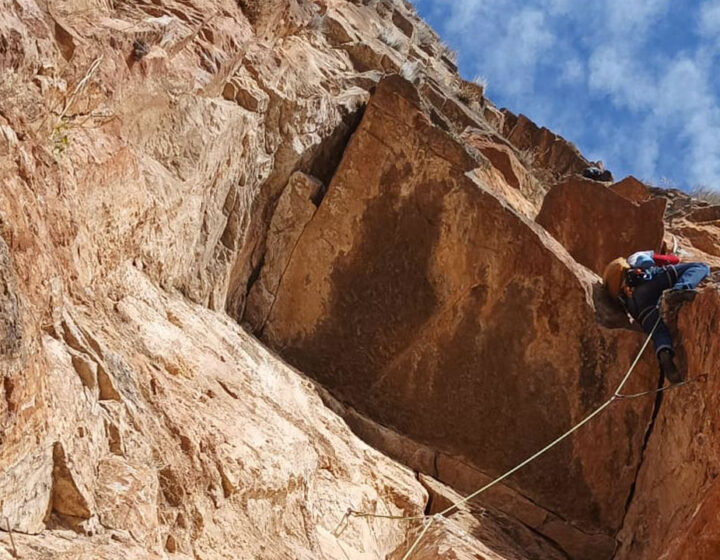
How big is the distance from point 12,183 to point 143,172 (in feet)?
Result: 6.58

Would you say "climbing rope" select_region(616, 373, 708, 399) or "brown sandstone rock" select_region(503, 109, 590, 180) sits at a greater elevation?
"brown sandstone rock" select_region(503, 109, 590, 180)

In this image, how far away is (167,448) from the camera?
455 cm

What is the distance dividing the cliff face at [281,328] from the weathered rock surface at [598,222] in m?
1.76

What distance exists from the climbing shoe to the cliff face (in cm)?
19

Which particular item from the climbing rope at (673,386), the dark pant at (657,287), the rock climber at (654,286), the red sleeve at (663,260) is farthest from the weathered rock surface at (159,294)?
the red sleeve at (663,260)

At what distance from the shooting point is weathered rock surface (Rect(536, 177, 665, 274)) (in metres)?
10.7

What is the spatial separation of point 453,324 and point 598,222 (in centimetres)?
402

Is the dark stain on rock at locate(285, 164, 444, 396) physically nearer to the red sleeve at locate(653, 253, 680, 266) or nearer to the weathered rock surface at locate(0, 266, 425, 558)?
the weathered rock surface at locate(0, 266, 425, 558)

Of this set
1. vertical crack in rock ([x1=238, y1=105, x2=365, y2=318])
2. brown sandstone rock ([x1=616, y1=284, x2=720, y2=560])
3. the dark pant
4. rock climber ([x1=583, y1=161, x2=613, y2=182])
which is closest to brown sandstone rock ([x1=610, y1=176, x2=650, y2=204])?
rock climber ([x1=583, y1=161, x2=613, y2=182])

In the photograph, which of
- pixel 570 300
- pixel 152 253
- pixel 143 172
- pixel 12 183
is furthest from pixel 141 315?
pixel 570 300

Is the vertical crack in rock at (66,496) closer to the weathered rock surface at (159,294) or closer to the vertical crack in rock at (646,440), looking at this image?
the weathered rock surface at (159,294)

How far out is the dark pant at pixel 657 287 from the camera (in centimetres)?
765

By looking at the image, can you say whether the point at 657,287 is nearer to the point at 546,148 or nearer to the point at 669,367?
the point at 669,367

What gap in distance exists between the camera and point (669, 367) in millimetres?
7078
